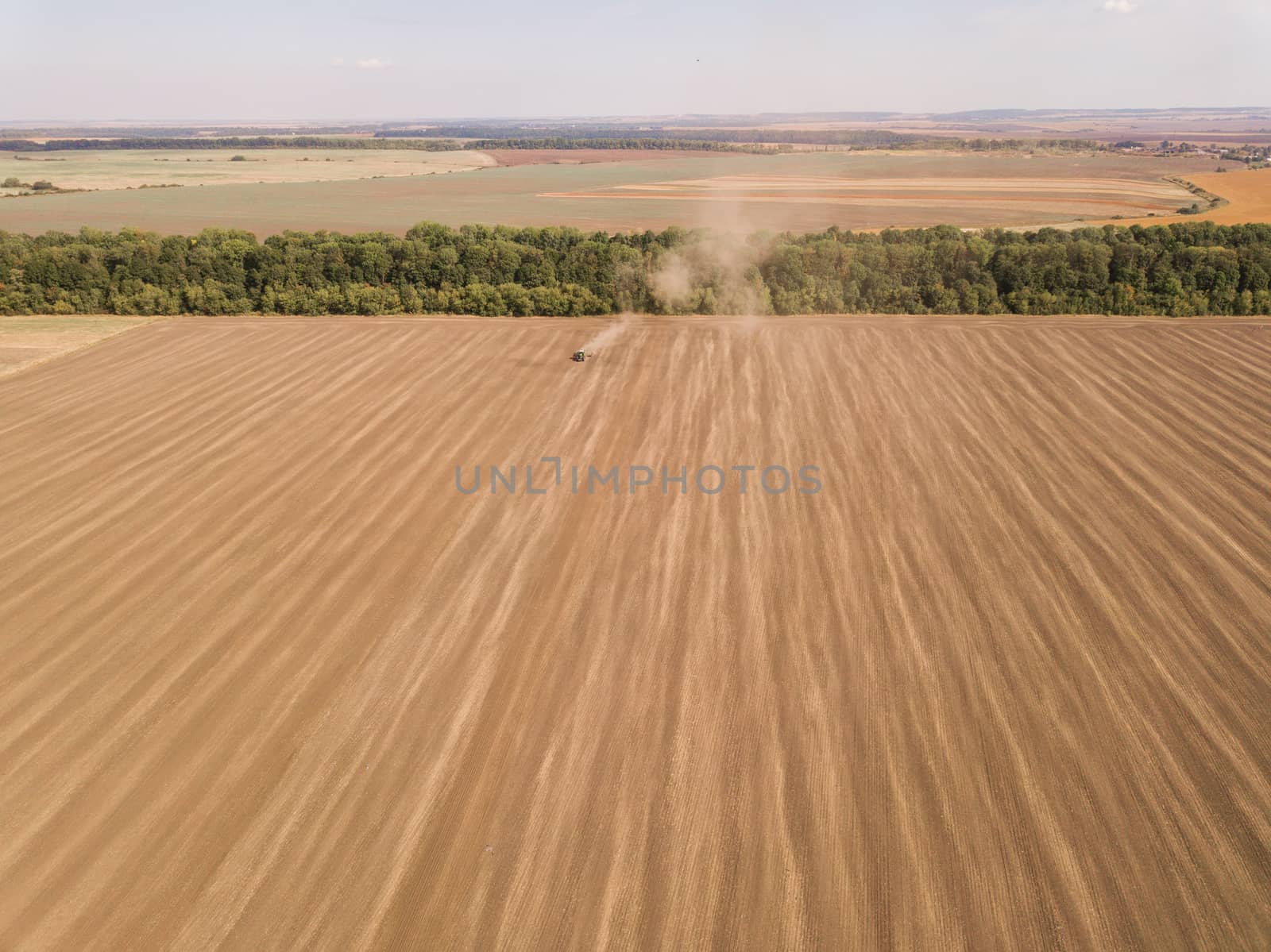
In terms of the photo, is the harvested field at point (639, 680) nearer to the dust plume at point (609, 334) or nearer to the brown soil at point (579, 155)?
the dust plume at point (609, 334)

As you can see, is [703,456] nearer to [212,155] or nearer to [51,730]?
[51,730]

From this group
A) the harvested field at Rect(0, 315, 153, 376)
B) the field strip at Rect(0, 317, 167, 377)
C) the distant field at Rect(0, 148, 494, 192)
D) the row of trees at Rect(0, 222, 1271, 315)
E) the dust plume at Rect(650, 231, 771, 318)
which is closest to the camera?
the field strip at Rect(0, 317, 167, 377)

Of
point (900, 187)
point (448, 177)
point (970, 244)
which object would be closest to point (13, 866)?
point (970, 244)

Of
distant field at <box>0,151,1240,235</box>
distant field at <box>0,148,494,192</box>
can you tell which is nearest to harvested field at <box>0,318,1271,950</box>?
distant field at <box>0,151,1240,235</box>

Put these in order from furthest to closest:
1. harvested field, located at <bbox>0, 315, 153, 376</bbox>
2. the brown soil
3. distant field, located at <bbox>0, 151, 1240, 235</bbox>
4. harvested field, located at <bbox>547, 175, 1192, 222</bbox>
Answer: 1. the brown soil
2. harvested field, located at <bbox>547, 175, 1192, 222</bbox>
3. distant field, located at <bbox>0, 151, 1240, 235</bbox>
4. harvested field, located at <bbox>0, 315, 153, 376</bbox>

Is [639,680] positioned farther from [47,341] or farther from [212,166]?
[212,166]

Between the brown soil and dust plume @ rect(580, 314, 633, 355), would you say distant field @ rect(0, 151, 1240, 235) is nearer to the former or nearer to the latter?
dust plume @ rect(580, 314, 633, 355)

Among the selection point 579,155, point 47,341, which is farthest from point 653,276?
point 579,155
